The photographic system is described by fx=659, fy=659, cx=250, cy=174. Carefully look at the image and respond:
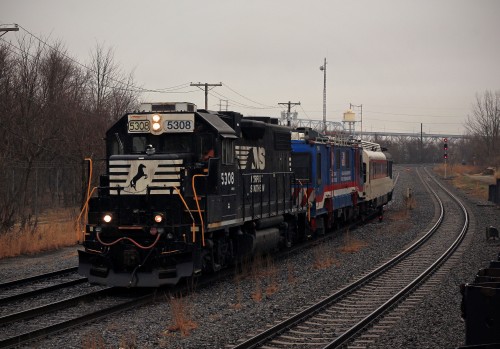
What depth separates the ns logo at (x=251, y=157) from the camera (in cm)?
1533

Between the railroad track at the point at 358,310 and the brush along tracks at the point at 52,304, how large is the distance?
9.75 feet

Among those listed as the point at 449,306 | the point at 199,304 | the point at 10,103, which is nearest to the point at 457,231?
the point at 449,306

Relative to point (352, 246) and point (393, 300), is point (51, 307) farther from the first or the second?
point (352, 246)

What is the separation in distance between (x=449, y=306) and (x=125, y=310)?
5.66m

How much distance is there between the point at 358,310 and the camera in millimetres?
11562

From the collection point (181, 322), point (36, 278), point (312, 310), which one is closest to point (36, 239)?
point (36, 278)

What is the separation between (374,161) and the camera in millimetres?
33438

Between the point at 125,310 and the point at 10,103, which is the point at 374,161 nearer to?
the point at 10,103

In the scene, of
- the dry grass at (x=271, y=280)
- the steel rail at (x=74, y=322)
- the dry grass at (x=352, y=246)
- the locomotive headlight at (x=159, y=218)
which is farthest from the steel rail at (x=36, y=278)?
the dry grass at (x=352, y=246)

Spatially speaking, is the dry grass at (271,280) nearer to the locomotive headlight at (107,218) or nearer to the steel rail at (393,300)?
the steel rail at (393,300)

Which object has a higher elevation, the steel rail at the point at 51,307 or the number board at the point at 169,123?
the number board at the point at 169,123

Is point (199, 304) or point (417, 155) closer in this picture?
point (199, 304)

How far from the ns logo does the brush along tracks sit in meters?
3.97

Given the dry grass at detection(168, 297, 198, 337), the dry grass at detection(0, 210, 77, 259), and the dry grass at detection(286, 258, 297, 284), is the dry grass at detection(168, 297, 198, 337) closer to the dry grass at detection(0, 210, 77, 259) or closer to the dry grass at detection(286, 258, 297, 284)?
the dry grass at detection(286, 258, 297, 284)
